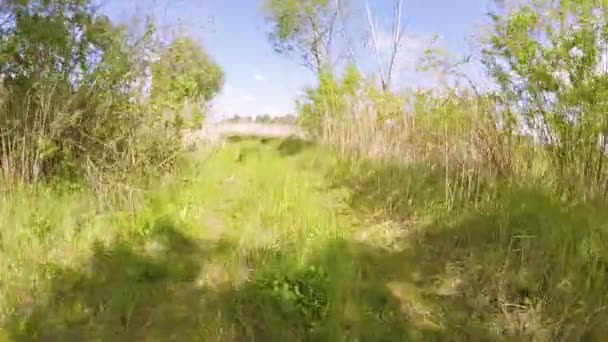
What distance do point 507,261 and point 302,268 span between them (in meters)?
1.32

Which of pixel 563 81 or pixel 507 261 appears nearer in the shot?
pixel 507 261

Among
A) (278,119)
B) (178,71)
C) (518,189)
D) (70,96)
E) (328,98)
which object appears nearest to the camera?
(518,189)

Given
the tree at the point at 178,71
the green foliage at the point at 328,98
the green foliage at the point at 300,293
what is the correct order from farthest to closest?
the green foliage at the point at 328,98 < the tree at the point at 178,71 < the green foliage at the point at 300,293

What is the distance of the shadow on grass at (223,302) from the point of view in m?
2.37

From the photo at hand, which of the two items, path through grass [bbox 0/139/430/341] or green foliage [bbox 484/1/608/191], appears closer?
path through grass [bbox 0/139/430/341]

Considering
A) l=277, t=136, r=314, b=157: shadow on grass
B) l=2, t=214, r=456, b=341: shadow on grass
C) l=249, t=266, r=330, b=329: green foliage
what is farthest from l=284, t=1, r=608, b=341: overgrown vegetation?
l=277, t=136, r=314, b=157: shadow on grass

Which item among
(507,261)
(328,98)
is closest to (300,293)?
(507,261)

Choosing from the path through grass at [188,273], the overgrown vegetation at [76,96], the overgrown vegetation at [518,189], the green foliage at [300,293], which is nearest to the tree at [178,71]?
the overgrown vegetation at [76,96]

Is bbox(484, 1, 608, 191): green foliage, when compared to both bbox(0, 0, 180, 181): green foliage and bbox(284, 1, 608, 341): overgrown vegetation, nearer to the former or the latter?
bbox(284, 1, 608, 341): overgrown vegetation

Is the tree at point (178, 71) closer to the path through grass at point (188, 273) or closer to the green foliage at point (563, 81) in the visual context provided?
the path through grass at point (188, 273)

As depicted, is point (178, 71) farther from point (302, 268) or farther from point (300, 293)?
point (300, 293)

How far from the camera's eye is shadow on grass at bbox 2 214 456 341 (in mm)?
2365

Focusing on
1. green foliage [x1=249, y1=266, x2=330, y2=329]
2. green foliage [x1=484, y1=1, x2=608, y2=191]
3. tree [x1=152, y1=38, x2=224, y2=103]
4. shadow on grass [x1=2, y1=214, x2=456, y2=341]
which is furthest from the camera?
tree [x1=152, y1=38, x2=224, y2=103]

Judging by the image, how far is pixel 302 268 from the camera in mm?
2799
